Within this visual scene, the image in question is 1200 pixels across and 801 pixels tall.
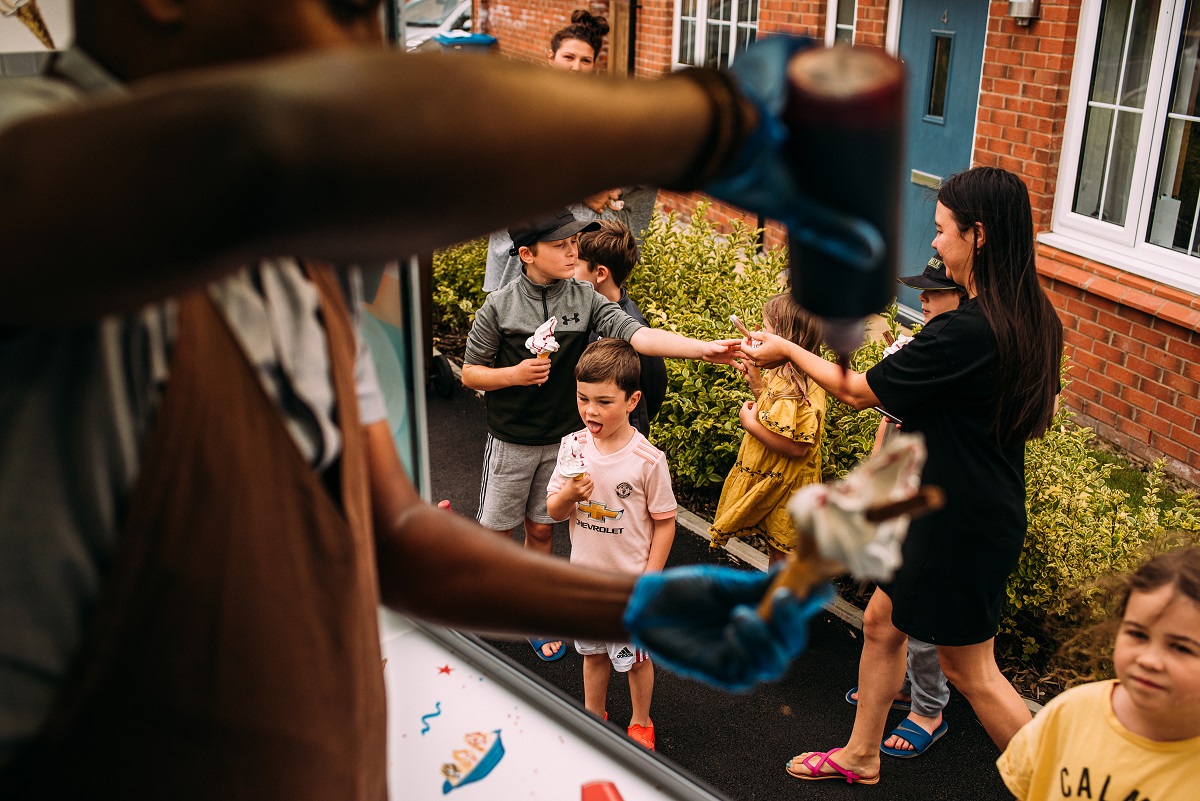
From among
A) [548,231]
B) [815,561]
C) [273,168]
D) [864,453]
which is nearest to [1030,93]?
[864,453]

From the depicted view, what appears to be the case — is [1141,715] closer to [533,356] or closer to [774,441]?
[774,441]

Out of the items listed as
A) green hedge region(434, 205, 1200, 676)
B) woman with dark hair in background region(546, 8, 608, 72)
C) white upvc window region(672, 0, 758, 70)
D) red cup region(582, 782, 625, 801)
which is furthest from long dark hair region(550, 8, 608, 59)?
red cup region(582, 782, 625, 801)

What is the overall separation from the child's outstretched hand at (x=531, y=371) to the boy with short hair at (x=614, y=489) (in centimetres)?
30

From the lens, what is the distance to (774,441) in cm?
387

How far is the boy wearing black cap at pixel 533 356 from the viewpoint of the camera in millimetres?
3957

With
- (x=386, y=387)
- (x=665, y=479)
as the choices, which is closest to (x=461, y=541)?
(x=386, y=387)

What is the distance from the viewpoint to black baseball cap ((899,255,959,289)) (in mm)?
3311

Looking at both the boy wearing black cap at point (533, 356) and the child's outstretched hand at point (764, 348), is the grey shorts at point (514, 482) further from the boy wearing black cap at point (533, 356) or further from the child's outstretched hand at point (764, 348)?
the child's outstretched hand at point (764, 348)

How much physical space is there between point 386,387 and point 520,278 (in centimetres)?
186

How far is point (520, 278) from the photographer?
406 centimetres

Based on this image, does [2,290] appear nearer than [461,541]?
Yes

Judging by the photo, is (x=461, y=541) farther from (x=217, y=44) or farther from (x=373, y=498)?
(x=217, y=44)

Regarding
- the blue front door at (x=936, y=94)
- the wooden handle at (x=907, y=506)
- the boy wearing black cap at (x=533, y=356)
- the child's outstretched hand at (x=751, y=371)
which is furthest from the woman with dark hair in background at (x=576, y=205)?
the wooden handle at (x=907, y=506)

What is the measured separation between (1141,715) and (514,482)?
7.71 feet
